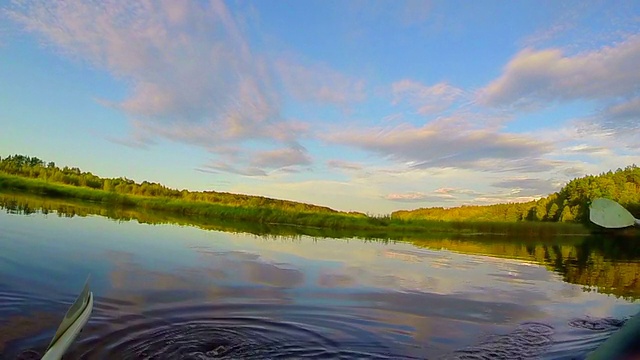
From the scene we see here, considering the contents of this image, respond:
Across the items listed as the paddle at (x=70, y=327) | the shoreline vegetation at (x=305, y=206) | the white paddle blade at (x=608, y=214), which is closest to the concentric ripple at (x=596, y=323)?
the white paddle blade at (x=608, y=214)

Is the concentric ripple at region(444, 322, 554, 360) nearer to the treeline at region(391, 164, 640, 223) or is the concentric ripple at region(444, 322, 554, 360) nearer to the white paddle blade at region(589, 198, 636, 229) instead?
the white paddle blade at region(589, 198, 636, 229)

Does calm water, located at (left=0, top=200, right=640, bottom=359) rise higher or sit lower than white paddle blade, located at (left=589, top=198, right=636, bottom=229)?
lower

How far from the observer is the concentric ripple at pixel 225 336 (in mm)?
6113

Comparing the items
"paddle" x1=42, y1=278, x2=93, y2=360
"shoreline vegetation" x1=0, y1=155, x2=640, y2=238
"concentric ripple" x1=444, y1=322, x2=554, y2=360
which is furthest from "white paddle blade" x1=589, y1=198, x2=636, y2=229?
"shoreline vegetation" x1=0, y1=155, x2=640, y2=238

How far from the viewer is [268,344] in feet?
22.1

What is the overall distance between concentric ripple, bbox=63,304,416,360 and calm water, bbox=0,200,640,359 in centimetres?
3

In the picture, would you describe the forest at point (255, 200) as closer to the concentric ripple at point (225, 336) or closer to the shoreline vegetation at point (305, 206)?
the shoreline vegetation at point (305, 206)

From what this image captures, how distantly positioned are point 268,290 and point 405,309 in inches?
118

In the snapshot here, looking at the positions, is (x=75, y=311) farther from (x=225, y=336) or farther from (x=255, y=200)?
(x=255, y=200)

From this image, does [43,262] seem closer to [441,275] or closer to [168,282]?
[168,282]

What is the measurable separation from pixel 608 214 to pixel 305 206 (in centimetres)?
5558

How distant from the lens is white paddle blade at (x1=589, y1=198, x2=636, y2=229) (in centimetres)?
71

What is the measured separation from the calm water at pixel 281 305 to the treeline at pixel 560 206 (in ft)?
114

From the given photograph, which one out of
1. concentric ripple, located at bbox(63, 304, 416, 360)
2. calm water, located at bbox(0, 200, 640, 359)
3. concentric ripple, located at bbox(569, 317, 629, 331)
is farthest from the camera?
concentric ripple, located at bbox(569, 317, 629, 331)
